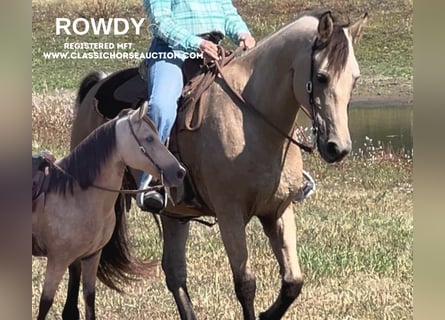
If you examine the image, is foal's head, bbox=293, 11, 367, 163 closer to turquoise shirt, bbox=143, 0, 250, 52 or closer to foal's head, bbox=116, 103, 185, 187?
turquoise shirt, bbox=143, 0, 250, 52

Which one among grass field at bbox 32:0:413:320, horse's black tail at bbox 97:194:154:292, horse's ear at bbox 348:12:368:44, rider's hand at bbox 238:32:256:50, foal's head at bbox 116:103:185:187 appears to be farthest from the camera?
horse's black tail at bbox 97:194:154:292

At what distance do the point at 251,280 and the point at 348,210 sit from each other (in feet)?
2.56

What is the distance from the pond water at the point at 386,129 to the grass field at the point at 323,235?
5 centimetres

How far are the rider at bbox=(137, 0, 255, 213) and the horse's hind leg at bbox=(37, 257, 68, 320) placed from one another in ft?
1.74

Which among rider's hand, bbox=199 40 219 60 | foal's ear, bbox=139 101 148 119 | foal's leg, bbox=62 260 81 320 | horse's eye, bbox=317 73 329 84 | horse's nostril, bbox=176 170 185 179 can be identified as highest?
rider's hand, bbox=199 40 219 60

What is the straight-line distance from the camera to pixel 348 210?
14.0 feet

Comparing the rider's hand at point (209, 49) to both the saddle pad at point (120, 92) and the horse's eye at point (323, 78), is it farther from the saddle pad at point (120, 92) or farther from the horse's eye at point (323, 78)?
the horse's eye at point (323, 78)

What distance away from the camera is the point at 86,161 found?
3854 millimetres

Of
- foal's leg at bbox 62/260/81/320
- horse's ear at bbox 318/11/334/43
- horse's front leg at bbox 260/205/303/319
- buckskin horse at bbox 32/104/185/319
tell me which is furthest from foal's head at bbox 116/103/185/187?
horse's ear at bbox 318/11/334/43

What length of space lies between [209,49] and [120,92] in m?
0.56

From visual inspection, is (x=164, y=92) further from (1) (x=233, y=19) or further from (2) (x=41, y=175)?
(2) (x=41, y=175)

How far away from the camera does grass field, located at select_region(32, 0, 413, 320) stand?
407 centimetres

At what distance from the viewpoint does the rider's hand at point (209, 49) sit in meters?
3.88
